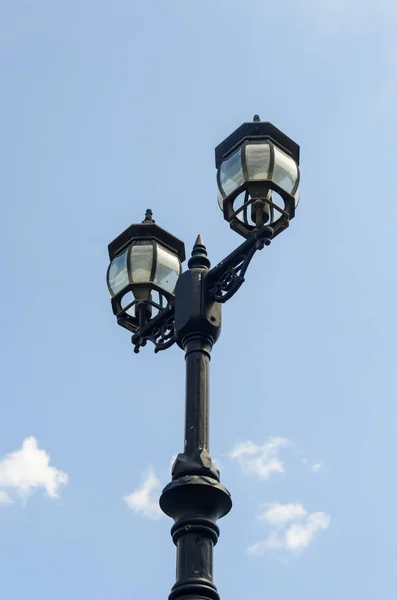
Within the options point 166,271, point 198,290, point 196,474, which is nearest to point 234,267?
point 198,290

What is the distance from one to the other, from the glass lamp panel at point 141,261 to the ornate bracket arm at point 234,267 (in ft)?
2.75

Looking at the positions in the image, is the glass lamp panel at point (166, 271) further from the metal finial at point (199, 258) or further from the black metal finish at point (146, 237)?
the metal finial at point (199, 258)

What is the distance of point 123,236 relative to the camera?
8523mm

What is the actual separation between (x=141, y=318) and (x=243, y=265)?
127cm

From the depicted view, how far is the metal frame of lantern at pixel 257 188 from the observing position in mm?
7598

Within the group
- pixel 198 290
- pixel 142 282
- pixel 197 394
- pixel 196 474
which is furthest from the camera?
pixel 142 282

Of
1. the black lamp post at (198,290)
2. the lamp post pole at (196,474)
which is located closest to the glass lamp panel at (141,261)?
the black lamp post at (198,290)

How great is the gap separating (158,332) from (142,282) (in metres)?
0.42

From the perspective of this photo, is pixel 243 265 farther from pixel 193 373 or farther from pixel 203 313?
pixel 193 373

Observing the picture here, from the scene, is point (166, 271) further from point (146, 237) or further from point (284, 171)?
point (284, 171)

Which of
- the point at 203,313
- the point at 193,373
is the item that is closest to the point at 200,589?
the point at 193,373

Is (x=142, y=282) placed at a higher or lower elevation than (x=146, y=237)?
lower

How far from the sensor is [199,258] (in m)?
7.99

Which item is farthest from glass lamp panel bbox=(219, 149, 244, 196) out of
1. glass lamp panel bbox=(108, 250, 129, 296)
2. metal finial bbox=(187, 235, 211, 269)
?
glass lamp panel bbox=(108, 250, 129, 296)
